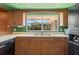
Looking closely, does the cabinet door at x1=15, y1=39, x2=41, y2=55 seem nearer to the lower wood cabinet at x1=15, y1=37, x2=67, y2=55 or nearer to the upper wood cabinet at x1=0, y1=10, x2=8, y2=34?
the lower wood cabinet at x1=15, y1=37, x2=67, y2=55

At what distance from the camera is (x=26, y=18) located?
5.90 meters

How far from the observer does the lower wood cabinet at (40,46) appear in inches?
200

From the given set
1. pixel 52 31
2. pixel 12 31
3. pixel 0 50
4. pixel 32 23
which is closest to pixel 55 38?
pixel 52 31

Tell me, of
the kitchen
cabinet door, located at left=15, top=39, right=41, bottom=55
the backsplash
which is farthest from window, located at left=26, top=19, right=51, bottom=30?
cabinet door, located at left=15, top=39, right=41, bottom=55

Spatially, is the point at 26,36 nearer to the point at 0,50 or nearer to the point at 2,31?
the point at 2,31

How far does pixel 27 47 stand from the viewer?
16.9 feet

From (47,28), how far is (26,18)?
2.51 ft

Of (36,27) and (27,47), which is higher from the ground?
(36,27)

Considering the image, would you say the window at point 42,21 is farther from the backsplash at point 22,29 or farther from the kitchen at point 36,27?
the backsplash at point 22,29

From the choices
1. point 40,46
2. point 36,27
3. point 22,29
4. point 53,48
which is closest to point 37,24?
point 36,27

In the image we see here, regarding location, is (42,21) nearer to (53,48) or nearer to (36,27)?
(36,27)

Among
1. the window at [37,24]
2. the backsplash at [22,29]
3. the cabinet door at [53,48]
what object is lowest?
the cabinet door at [53,48]

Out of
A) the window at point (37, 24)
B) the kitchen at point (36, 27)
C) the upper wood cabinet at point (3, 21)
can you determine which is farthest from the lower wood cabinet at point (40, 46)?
the window at point (37, 24)

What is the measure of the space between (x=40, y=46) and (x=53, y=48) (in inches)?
14.9
